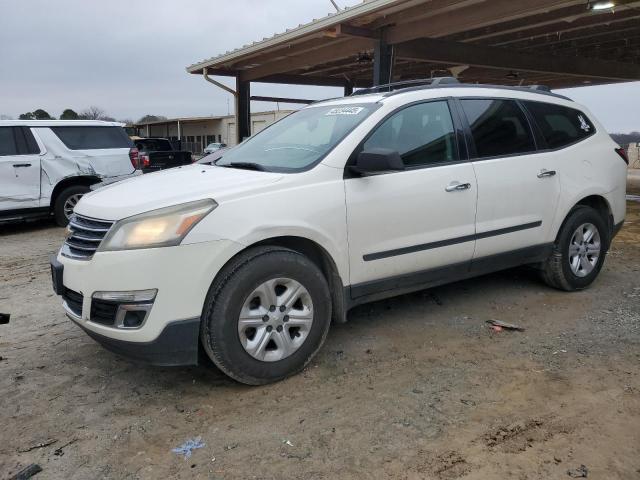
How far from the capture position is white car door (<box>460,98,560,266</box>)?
410 cm

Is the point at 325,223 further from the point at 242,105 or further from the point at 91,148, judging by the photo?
the point at 242,105

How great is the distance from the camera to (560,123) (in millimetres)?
4758

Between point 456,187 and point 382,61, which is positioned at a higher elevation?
point 382,61

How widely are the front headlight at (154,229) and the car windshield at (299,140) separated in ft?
2.65

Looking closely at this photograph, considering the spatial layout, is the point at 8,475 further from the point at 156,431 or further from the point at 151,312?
the point at 151,312

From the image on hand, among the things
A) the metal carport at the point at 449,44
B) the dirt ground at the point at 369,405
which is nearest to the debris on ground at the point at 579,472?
the dirt ground at the point at 369,405

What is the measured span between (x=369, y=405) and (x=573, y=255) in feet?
9.54

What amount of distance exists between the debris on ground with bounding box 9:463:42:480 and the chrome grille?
1089 millimetres

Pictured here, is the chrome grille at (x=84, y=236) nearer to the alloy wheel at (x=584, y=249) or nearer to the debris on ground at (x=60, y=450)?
the debris on ground at (x=60, y=450)

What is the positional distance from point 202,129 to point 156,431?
162 feet

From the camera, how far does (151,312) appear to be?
112 inches

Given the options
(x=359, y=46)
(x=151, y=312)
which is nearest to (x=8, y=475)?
(x=151, y=312)

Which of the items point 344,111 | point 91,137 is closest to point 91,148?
point 91,137

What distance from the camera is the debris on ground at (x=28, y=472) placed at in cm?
240
